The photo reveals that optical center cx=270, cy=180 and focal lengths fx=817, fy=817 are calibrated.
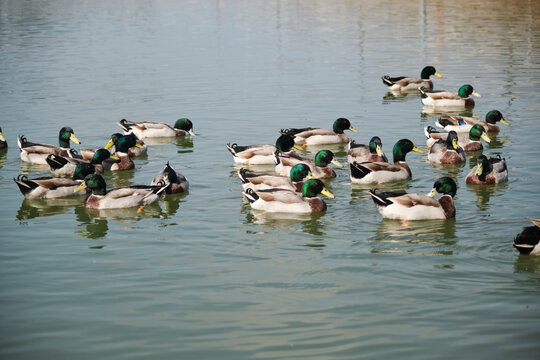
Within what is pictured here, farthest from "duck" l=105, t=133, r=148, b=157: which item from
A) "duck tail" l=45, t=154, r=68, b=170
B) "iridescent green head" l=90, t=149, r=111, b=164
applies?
"duck tail" l=45, t=154, r=68, b=170

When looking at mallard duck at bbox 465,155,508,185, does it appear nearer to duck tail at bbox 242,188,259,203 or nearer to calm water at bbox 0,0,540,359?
calm water at bbox 0,0,540,359

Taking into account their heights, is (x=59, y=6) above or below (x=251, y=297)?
above

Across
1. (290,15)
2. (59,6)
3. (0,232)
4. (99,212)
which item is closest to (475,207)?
(99,212)

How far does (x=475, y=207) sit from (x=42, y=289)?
7.50 m

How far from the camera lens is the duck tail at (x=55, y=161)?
1708cm

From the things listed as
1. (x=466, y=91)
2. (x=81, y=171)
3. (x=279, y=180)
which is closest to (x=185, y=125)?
(x=81, y=171)

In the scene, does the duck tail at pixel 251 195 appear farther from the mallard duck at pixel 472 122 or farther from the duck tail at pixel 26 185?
the mallard duck at pixel 472 122

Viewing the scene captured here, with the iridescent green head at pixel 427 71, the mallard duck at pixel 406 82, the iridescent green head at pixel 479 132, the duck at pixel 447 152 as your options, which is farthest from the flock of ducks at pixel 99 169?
the iridescent green head at pixel 427 71

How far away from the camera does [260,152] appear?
1773cm

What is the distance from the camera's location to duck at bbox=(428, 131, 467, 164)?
17422mm

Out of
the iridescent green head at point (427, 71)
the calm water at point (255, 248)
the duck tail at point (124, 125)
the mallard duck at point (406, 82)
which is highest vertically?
the iridescent green head at point (427, 71)

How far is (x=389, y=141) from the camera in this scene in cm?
1958

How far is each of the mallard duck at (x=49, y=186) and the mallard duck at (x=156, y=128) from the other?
4.78 metres

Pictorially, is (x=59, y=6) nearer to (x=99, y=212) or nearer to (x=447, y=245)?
(x=99, y=212)
